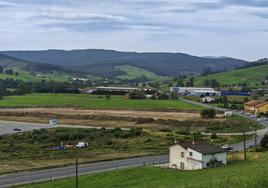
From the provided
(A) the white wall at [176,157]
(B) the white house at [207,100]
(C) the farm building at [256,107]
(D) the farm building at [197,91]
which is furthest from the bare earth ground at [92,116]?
(D) the farm building at [197,91]

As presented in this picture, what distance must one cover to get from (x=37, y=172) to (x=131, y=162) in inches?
373

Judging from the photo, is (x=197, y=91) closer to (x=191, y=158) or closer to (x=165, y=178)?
(x=191, y=158)

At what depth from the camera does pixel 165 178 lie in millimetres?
37062

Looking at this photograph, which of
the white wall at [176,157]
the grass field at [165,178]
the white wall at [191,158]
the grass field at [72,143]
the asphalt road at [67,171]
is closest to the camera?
the grass field at [165,178]

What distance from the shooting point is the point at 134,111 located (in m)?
116

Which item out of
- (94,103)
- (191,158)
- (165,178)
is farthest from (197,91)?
(165,178)

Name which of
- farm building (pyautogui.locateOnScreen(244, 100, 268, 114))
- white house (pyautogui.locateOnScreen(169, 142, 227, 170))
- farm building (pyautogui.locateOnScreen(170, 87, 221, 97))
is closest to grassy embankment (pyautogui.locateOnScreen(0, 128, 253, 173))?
white house (pyautogui.locateOnScreen(169, 142, 227, 170))

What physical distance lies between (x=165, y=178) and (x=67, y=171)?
10662mm

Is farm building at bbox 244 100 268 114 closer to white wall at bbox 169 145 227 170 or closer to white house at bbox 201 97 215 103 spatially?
white house at bbox 201 97 215 103

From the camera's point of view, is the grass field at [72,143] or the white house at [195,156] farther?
the grass field at [72,143]

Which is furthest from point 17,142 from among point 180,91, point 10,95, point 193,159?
point 180,91

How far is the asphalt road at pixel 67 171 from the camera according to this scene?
40.0 meters

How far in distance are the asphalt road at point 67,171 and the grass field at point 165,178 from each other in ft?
10.1

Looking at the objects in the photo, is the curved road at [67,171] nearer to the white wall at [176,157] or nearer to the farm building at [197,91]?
the white wall at [176,157]
